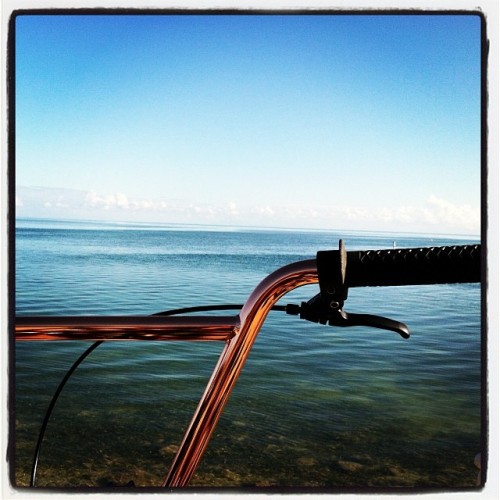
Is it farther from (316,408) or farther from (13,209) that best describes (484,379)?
(316,408)

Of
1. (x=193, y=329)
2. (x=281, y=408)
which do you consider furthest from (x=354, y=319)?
(x=281, y=408)

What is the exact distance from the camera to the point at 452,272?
1.92 ft

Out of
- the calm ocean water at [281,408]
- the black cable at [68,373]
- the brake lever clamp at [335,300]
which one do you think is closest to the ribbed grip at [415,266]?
the brake lever clamp at [335,300]

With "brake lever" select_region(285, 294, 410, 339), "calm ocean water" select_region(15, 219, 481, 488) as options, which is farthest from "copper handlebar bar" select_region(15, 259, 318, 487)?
"calm ocean water" select_region(15, 219, 481, 488)

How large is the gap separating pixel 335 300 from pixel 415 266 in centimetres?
9

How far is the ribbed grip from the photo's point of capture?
Result: 585 millimetres

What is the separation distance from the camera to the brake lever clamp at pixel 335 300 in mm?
586

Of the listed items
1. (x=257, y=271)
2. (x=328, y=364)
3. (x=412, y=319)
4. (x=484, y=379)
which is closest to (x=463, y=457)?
(x=328, y=364)

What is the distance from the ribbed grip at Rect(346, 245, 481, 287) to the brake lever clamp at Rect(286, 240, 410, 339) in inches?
0.5

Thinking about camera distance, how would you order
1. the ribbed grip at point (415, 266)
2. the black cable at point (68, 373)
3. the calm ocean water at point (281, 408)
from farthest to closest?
the calm ocean water at point (281, 408) < the black cable at point (68, 373) < the ribbed grip at point (415, 266)

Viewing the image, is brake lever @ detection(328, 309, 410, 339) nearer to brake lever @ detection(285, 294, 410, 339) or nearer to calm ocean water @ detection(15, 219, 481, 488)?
brake lever @ detection(285, 294, 410, 339)

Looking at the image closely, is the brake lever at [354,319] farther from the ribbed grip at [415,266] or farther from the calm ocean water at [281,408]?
the calm ocean water at [281,408]

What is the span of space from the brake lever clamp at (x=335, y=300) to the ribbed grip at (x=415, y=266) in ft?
0.04

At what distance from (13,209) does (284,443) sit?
6.35m
